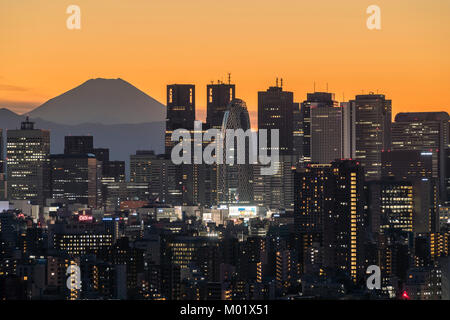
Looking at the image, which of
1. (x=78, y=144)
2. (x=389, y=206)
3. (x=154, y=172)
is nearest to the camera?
(x=389, y=206)

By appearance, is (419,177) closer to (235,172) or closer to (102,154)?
(235,172)

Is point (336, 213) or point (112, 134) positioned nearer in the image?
point (336, 213)

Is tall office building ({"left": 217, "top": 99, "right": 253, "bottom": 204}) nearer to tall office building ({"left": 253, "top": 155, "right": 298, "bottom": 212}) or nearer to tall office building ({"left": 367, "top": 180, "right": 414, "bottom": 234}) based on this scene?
tall office building ({"left": 253, "top": 155, "right": 298, "bottom": 212})

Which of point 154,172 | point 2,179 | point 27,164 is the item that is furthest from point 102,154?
point 2,179

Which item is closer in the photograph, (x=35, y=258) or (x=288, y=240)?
(x=35, y=258)

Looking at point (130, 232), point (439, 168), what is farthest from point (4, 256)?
point (439, 168)

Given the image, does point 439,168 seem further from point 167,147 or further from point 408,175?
point 167,147

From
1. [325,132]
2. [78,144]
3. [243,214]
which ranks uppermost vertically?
[325,132]
